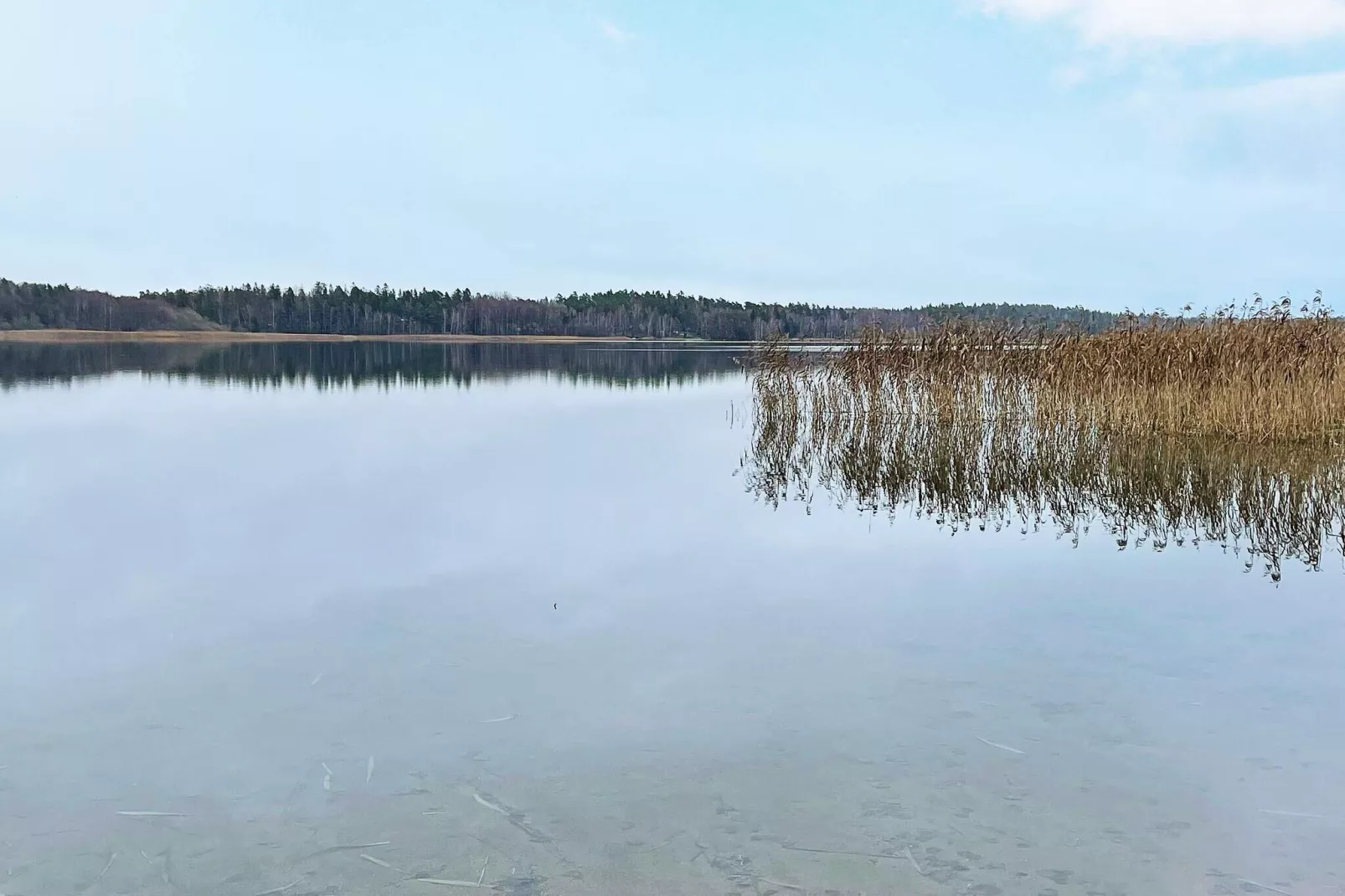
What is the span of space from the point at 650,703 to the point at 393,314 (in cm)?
8928

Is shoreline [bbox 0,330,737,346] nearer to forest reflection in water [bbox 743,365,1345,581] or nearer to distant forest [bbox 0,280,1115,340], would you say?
distant forest [bbox 0,280,1115,340]

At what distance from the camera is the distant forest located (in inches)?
3455

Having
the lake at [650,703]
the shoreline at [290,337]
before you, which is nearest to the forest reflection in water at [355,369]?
the lake at [650,703]

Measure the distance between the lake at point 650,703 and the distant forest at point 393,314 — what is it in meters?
81.7

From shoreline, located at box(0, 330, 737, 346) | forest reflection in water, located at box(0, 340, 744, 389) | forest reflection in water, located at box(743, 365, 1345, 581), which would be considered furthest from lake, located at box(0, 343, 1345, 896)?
shoreline, located at box(0, 330, 737, 346)

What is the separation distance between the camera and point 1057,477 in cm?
833

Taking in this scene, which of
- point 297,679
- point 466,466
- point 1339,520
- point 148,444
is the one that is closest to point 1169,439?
point 1339,520

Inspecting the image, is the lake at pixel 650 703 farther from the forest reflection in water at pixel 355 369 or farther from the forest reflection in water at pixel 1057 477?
the forest reflection in water at pixel 355 369

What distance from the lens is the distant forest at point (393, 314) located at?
87750 millimetres

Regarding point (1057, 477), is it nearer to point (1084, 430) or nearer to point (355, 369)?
point (1084, 430)

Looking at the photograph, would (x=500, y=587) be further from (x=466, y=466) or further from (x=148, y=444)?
(x=148, y=444)

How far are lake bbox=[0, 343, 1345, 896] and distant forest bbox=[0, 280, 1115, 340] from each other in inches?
3217

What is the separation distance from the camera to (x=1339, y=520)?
6.36 meters

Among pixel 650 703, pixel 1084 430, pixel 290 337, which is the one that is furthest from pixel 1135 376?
pixel 290 337
